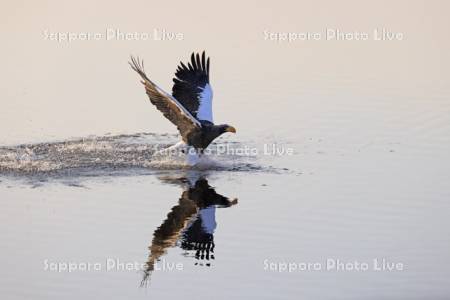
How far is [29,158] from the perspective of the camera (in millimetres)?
13695

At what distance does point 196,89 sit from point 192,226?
3946 mm

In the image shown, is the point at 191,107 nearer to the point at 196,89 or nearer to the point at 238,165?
the point at 196,89

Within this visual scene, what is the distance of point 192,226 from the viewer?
11039mm

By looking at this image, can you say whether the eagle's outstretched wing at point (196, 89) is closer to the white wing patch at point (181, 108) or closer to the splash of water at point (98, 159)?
the splash of water at point (98, 159)

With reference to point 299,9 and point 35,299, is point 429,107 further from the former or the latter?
point 35,299

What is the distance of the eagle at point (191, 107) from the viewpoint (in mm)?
13341

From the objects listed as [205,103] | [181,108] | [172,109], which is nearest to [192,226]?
[181,108]

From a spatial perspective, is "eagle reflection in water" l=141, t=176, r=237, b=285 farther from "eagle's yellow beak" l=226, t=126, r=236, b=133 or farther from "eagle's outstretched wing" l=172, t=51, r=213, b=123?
"eagle's outstretched wing" l=172, t=51, r=213, b=123

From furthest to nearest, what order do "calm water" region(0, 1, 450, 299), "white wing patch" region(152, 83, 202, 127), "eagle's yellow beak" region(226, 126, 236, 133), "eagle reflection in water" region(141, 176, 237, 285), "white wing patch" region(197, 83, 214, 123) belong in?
1. "white wing patch" region(197, 83, 214, 123)
2. "eagle's yellow beak" region(226, 126, 236, 133)
3. "white wing patch" region(152, 83, 202, 127)
4. "eagle reflection in water" region(141, 176, 237, 285)
5. "calm water" region(0, 1, 450, 299)

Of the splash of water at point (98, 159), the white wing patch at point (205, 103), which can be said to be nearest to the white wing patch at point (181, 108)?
the splash of water at point (98, 159)

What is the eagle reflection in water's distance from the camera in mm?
10180

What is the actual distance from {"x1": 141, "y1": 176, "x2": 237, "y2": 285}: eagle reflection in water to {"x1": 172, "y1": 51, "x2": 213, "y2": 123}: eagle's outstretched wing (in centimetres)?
185

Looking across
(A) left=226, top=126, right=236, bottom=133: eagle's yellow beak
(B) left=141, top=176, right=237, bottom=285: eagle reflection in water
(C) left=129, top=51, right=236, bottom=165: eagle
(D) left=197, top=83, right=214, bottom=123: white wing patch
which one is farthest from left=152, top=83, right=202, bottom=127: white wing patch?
(B) left=141, top=176, right=237, bottom=285: eagle reflection in water

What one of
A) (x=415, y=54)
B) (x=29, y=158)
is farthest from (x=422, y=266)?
(x=415, y=54)
